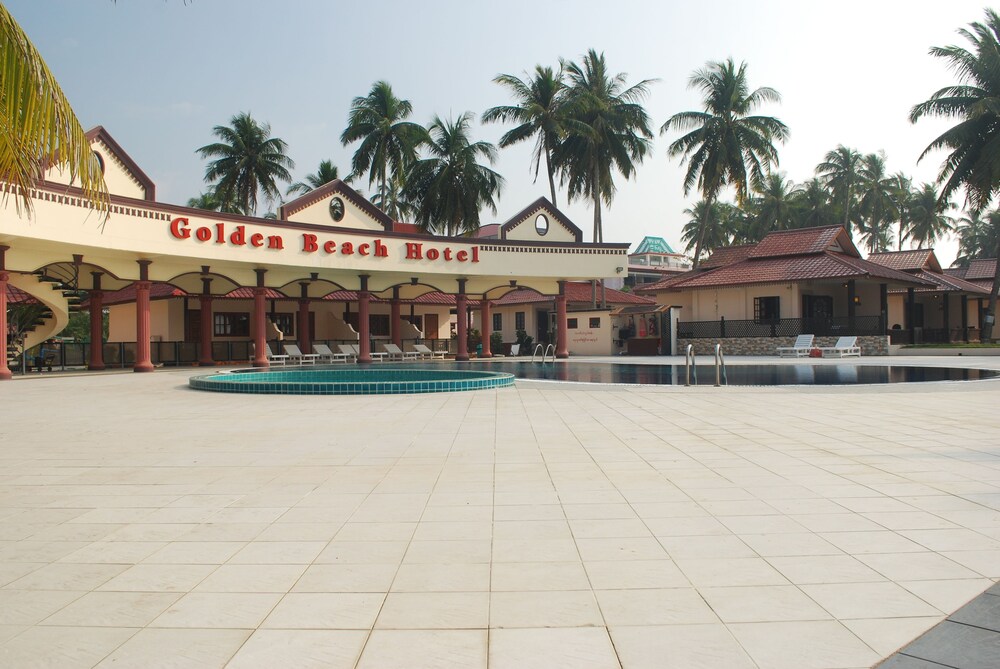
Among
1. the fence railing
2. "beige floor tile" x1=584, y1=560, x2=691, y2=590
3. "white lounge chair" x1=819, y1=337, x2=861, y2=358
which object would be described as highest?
the fence railing

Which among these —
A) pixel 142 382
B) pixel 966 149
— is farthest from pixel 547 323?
pixel 142 382

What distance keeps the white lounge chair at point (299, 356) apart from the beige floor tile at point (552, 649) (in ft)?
85.1

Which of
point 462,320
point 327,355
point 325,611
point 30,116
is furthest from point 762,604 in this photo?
point 327,355

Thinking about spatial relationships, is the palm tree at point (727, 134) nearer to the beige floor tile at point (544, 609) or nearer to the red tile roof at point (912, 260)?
the red tile roof at point (912, 260)

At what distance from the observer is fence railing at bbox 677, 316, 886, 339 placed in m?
30.6

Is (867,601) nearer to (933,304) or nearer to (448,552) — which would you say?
(448,552)

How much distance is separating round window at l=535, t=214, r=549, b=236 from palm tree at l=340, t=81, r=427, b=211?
32.4 feet

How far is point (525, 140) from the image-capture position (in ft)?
123

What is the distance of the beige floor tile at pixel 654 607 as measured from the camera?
2957 mm

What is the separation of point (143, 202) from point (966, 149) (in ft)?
112

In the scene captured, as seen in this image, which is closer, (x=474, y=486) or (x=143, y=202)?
(x=474, y=486)

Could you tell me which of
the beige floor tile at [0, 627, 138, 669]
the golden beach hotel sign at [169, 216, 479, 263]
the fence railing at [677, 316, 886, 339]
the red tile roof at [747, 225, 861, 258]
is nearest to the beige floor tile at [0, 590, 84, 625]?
the beige floor tile at [0, 627, 138, 669]

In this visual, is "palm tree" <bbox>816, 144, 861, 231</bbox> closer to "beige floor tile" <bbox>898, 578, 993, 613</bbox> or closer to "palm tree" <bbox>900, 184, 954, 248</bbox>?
"palm tree" <bbox>900, 184, 954, 248</bbox>

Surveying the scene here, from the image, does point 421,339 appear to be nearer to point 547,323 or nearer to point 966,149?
point 547,323
